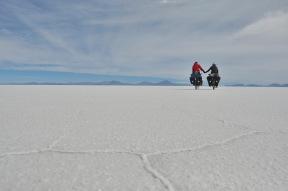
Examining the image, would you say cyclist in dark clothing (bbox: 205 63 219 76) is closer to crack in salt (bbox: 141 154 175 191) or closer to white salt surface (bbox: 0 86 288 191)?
white salt surface (bbox: 0 86 288 191)

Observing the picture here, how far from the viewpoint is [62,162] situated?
5.89 ft

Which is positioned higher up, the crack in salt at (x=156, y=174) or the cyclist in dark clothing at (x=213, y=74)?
the cyclist in dark clothing at (x=213, y=74)

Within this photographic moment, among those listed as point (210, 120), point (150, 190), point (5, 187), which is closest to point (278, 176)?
point (150, 190)

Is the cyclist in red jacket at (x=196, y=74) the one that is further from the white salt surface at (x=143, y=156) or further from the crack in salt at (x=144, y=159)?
the crack in salt at (x=144, y=159)

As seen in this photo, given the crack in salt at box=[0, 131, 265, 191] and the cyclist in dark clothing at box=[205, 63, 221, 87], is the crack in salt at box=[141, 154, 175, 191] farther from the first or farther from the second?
the cyclist in dark clothing at box=[205, 63, 221, 87]

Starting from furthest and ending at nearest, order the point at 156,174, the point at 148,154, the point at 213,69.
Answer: the point at 213,69 < the point at 148,154 < the point at 156,174

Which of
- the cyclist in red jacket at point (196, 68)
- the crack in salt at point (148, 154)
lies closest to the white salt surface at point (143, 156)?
the crack in salt at point (148, 154)

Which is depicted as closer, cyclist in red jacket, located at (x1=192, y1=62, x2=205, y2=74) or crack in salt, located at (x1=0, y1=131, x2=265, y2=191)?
crack in salt, located at (x1=0, y1=131, x2=265, y2=191)

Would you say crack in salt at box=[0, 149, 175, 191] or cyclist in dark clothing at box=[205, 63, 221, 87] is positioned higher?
cyclist in dark clothing at box=[205, 63, 221, 87]

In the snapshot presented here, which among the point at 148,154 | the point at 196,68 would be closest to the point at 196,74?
the point at 196,68

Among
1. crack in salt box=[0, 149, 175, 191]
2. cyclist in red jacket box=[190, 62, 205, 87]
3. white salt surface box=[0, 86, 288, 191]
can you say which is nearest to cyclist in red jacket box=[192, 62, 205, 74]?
cyclist in red jacket box=[190, 62, 205, 87]

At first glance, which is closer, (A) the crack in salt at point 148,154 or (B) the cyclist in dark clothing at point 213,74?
(A) the crack in salt at point 148,154

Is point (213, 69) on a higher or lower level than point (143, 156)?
higher

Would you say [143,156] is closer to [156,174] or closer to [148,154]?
[148,154]
